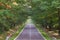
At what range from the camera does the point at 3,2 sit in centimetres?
2158

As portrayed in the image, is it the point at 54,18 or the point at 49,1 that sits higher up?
the point at 49,1

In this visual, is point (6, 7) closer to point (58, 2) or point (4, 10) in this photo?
point (4, 10)

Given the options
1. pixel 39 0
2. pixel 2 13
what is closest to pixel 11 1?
pixel 2 13

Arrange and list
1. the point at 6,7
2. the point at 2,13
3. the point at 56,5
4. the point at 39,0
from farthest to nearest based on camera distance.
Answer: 1. the point at 39,0
2. the point at 56,5
3. the point at 6,7
4. the point at 2,13

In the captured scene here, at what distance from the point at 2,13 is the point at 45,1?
12848mm

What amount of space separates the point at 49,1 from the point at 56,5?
3.61 metres

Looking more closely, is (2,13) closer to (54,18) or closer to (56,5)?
(56,5)

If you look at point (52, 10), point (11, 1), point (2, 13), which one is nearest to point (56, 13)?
point (52, 10)

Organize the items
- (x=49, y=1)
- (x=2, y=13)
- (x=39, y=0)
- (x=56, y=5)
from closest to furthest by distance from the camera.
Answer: (x=2, y=13), (x=56, y=5), (x=49, y=1), (x=39, y=0)

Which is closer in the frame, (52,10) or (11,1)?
(11,1)

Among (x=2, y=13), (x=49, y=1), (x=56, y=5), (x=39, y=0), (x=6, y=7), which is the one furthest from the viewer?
(x=39, y=0)

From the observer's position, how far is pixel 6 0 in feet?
72.7

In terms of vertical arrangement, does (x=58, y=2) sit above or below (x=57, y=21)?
above

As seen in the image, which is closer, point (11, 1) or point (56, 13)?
point (11, 1)
